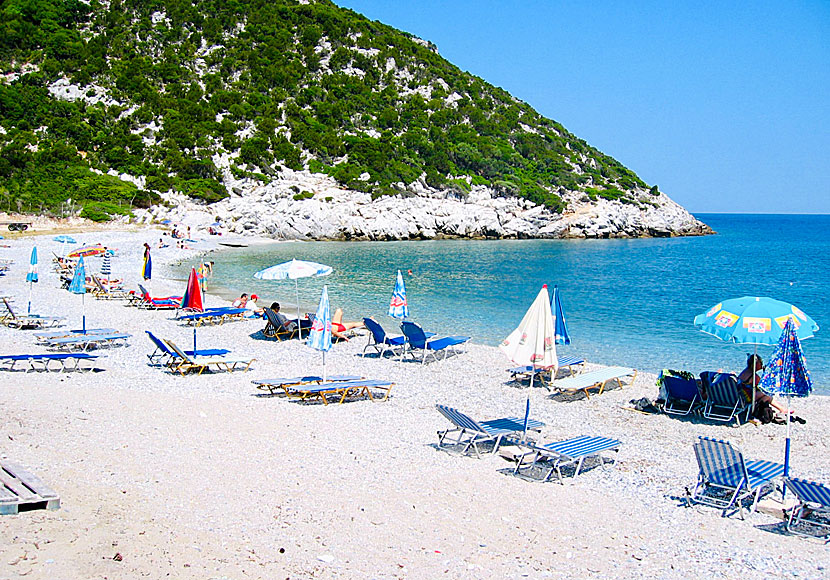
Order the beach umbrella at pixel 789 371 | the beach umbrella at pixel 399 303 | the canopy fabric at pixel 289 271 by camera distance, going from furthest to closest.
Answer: the canopy fabric at pixel 289 271, the beach umbrella at pixel 399 303, the beach umbrella at pixel 789 371

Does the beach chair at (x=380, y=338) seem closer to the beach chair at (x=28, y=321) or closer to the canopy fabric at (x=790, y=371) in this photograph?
the beach chair at (x=28, y=321)

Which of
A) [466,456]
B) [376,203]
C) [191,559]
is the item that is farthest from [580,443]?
[376,203]

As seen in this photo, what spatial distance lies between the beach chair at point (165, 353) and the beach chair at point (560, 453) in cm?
659

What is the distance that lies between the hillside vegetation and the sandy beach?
47.6 meters

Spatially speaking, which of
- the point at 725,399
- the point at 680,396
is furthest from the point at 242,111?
the point at 725,399

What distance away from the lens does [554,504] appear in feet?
21.6

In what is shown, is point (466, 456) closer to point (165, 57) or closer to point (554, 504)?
point (554, 504)

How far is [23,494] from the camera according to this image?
5.36 m

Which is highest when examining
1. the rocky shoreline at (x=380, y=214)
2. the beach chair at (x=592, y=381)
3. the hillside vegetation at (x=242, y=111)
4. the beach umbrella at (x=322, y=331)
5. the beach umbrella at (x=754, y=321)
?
the hillside vegetation at (x=242, y=111)

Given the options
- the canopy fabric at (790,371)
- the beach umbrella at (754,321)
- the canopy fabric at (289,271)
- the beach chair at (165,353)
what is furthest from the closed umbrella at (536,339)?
the canopy fabric at (289,271)

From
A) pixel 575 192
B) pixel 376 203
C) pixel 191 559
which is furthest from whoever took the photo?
pixel 575 192

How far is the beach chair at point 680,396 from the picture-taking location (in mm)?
10133

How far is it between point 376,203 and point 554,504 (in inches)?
2210

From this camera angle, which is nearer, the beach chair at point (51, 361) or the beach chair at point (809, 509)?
the beach chair at point (809, 509)
